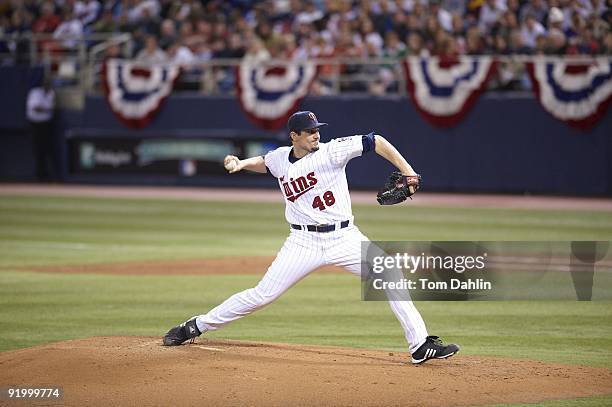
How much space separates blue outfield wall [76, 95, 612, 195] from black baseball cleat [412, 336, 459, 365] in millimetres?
14024

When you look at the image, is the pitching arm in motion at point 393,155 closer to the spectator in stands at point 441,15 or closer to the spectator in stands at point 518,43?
the spectator in stands at point 518,43

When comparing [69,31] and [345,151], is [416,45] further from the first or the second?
[345,151]

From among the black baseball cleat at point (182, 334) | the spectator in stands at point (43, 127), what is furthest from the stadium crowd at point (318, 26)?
the black baseball cleat at point (182, 334)

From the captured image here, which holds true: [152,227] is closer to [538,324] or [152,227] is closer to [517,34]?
[517,34]

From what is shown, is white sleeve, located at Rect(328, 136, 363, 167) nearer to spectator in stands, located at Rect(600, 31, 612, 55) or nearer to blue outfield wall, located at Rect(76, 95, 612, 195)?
spectator in stands, located at Rect(600, 31, 612, 55)

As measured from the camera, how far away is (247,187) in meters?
25.1

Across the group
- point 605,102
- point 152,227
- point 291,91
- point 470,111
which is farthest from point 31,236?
point 605,102

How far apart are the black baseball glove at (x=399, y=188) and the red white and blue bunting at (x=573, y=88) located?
44.5 feet

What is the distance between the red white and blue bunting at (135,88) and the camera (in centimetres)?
2531

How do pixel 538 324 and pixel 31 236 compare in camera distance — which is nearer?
pixel 538 324

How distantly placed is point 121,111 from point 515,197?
9432mm

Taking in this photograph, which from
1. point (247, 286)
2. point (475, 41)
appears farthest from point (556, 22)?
point (247, 286)

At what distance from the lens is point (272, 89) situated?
79.1 ft
